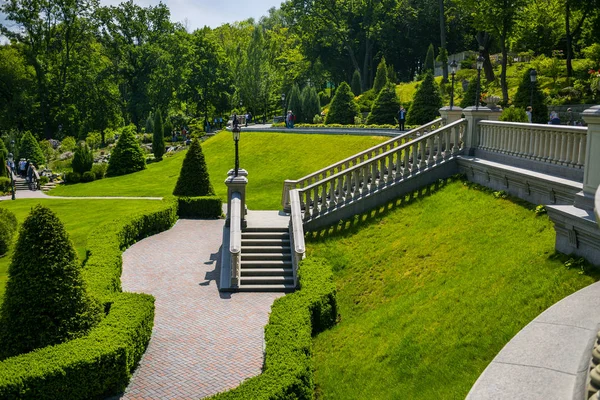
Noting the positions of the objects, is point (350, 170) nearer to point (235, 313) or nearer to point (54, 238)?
point (235, 313)

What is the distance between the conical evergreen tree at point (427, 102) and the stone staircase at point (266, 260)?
18465 mm

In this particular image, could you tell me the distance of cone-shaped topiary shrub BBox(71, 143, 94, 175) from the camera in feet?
140

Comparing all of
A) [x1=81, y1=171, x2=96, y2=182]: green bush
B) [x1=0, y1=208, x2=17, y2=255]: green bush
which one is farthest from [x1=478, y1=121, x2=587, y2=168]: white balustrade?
[x1=81, y1=171, x2=96, y2=182]: green bush

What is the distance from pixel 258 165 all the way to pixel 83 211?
11.4m

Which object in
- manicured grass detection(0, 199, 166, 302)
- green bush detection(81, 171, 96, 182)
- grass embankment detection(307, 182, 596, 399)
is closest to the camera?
grass embankment detection(307, 182, 596, 399)

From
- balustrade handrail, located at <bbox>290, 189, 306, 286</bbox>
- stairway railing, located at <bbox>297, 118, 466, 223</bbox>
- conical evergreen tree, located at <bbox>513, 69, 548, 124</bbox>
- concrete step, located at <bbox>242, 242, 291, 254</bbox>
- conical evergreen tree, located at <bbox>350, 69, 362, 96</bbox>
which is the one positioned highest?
conical evergreen tree, located at <bbox>350, 69, 362, 96</bbox>

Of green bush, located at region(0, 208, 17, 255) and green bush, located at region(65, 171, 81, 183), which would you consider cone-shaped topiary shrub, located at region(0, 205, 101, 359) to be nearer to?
green bush, located at region(0, 208, 17, 255)

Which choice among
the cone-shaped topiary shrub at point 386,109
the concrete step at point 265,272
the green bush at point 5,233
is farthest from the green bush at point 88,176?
the concrete step at point 265,272

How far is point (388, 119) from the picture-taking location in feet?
128

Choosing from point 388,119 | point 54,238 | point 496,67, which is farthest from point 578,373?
point 496,67

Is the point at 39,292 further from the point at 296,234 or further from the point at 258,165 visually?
the point at 258,165

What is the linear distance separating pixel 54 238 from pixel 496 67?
5714cm

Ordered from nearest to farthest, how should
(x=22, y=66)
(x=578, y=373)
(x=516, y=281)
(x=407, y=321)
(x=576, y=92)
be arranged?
(x=578, y=373) < (x=516, y=281) < (x=407, y=321) < (x=576, y=92) < (x=22, y=66)

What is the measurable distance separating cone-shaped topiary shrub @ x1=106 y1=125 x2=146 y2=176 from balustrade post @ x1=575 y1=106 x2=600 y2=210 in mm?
38627
